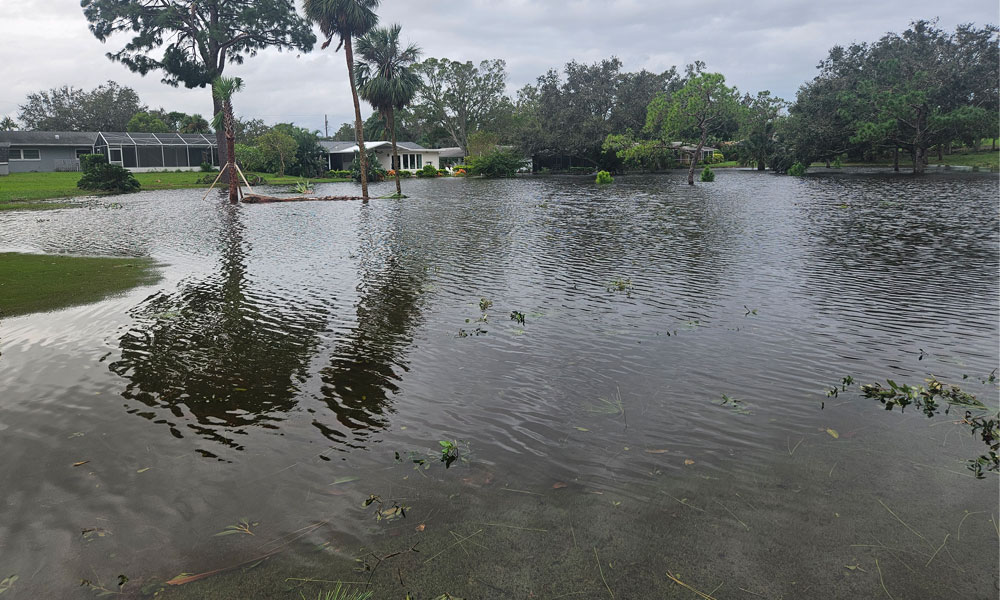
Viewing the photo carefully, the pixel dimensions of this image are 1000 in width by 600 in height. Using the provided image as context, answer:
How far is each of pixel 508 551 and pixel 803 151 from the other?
64.2m

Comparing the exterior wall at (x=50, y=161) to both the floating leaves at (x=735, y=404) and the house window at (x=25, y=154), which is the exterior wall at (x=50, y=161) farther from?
the floating leaves at (x=735, y=404)

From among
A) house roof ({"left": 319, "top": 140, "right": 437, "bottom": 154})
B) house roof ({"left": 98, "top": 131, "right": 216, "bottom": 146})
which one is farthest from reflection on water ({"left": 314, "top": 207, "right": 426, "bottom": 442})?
house roof ({"left": 98, "top": 131, "right": 216, "bottom": 146})

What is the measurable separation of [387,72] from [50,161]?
47300 mm

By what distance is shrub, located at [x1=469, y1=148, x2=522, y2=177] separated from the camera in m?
66.7

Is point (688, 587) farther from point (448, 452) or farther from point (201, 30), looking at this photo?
point (201, 30)

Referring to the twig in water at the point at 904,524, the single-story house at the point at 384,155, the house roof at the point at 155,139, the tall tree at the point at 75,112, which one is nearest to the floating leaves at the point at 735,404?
the twig in water at the point at 904,524

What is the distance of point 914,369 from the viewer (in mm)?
6539

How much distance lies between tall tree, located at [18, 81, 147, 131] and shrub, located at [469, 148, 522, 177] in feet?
201

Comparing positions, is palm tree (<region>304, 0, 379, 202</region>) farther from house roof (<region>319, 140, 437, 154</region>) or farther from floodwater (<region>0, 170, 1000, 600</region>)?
house roof (<region>319, 140, 437, 154</region>)

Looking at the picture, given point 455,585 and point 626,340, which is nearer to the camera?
point 455,585

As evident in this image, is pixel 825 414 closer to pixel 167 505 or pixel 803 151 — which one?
pixel 167 505

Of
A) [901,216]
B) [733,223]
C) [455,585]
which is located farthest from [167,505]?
[901,216]

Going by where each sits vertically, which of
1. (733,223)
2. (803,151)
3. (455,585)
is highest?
(803,151)

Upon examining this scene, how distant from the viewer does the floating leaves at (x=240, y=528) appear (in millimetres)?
3871
